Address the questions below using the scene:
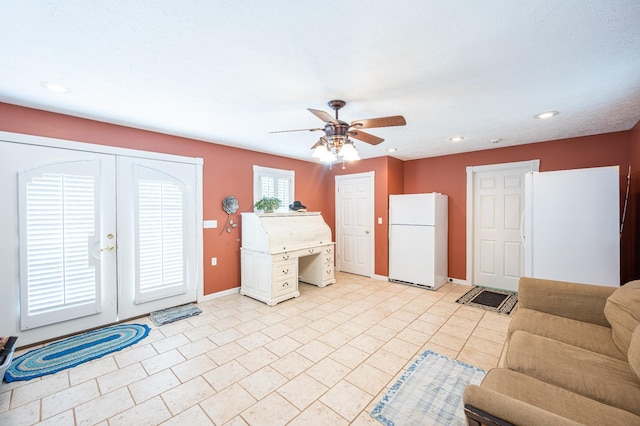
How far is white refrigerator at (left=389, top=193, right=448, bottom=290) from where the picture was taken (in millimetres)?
4316

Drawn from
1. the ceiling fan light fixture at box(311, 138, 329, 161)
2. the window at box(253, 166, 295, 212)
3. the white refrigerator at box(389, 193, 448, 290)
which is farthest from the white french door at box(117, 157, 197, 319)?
the white refrigerator at box(389, 193, 448, 290)

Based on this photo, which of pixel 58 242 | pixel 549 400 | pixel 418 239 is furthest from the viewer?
pixel 418 239

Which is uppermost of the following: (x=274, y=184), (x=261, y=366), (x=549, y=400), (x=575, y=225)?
(x=274, y=184)

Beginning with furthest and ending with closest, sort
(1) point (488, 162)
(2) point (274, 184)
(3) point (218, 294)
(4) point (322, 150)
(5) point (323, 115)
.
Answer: (2) point (274, 184) → (1) point (488, 162) → (3) point (218, 294) → (4) point (322, 150) → (5) point (323, 115)

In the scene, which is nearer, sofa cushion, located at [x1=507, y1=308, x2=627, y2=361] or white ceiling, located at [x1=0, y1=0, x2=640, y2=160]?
white ceiling, located at [x1=0, y1=0, x2=640, y2=160]

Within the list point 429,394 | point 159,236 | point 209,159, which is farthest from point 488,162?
point 159,236

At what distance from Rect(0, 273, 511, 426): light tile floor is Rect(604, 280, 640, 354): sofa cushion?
3.10ft

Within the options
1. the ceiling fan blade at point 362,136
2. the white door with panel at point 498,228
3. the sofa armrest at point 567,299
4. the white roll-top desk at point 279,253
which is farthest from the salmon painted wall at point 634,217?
the white roll-top desk at point 279,253

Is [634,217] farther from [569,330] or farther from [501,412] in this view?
[501,412]

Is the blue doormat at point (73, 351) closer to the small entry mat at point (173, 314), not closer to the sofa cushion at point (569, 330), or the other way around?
the small entry mat at point (173, 314)

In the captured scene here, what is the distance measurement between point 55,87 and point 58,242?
4.88ft

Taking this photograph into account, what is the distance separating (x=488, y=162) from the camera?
169 inches

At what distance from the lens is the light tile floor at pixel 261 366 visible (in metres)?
1.75

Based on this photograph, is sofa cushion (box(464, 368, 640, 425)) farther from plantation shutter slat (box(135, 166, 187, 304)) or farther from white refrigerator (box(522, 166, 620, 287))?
plantation shutter slat (box(135, 166, 187, 304))
